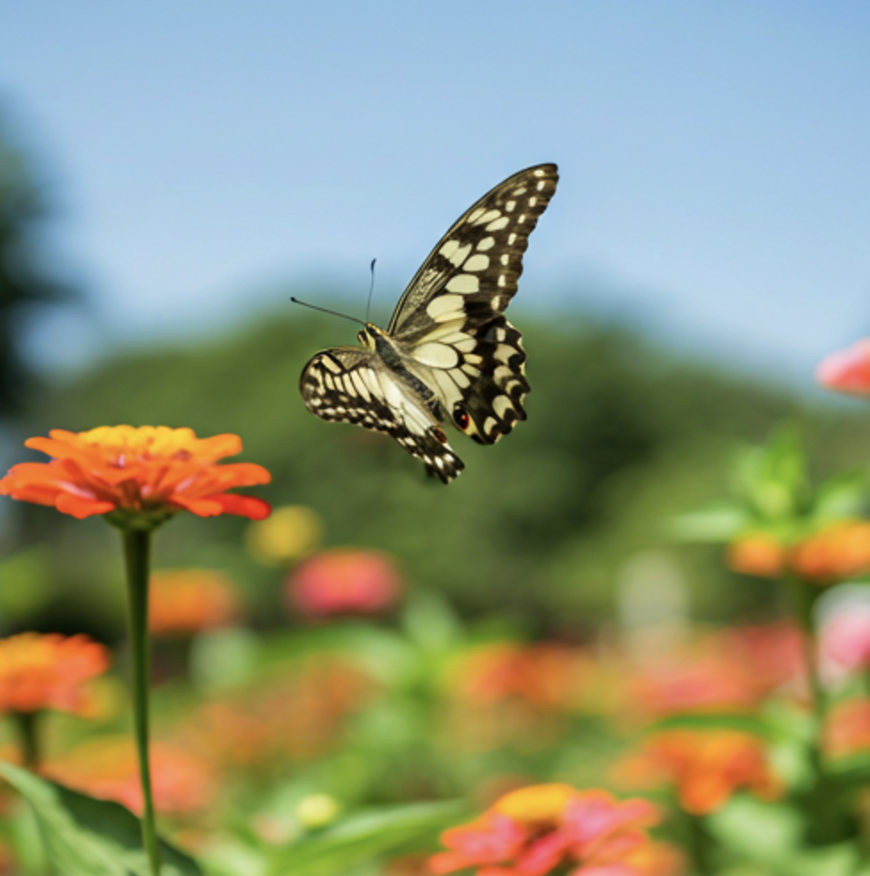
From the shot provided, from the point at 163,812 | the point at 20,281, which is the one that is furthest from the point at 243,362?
the point at 163,812

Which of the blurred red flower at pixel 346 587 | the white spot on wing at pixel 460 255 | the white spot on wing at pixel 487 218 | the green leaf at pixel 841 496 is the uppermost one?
the blurred red flower at pixel 346 587

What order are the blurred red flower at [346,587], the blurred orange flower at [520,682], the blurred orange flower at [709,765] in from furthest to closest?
the blurred orange flower at [520,682] < the blurred red flower at [346,587] < the blurred orange flower at [709,765]

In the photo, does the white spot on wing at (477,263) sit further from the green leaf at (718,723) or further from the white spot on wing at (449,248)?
the green leaf at (718,723)

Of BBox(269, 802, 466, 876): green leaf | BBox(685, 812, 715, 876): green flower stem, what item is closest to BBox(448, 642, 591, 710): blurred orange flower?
BBox(685, 812, 715, 876): green flower stem

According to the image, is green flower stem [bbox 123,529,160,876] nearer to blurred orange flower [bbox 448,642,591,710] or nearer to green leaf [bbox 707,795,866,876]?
green leaf [bbox 707,795,866,876]

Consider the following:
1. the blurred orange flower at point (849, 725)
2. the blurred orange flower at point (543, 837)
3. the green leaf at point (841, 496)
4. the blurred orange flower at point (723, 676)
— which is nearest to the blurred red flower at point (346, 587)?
the blurred orange flower at point (723, 676)

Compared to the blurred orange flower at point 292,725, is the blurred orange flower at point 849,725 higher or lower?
lower
